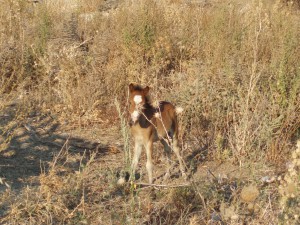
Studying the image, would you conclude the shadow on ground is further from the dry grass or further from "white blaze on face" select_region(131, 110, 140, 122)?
"white blaze on face" select_region(131, 110, 140, 122)

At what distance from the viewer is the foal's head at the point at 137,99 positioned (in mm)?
4422

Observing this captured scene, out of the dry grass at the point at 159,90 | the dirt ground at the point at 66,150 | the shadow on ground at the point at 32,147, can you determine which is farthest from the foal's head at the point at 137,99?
the dirt ground at the point at 66,150

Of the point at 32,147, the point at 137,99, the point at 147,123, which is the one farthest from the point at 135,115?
the point at 32,147

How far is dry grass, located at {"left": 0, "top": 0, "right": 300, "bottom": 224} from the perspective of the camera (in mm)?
4148

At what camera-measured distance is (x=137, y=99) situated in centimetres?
442

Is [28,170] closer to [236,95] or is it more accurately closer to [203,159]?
[203,159]

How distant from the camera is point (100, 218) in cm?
393

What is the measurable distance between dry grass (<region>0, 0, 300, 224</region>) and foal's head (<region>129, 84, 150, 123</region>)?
446 mm

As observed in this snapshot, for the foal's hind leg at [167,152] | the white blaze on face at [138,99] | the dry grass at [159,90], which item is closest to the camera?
the dry grass at [159,90]

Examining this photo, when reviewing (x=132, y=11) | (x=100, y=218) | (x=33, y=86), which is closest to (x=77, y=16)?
(x=132, y=11)

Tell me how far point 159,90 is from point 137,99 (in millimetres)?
2545

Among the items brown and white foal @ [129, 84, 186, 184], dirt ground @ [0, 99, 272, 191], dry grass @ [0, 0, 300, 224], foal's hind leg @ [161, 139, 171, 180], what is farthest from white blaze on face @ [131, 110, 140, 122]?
foal's hind leg @ [161, 139, 171, 180]

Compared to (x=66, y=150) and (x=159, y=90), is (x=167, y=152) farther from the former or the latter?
(x=159, y=90)

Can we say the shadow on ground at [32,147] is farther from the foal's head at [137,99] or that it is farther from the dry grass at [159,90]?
the foal's head at [137,99]
